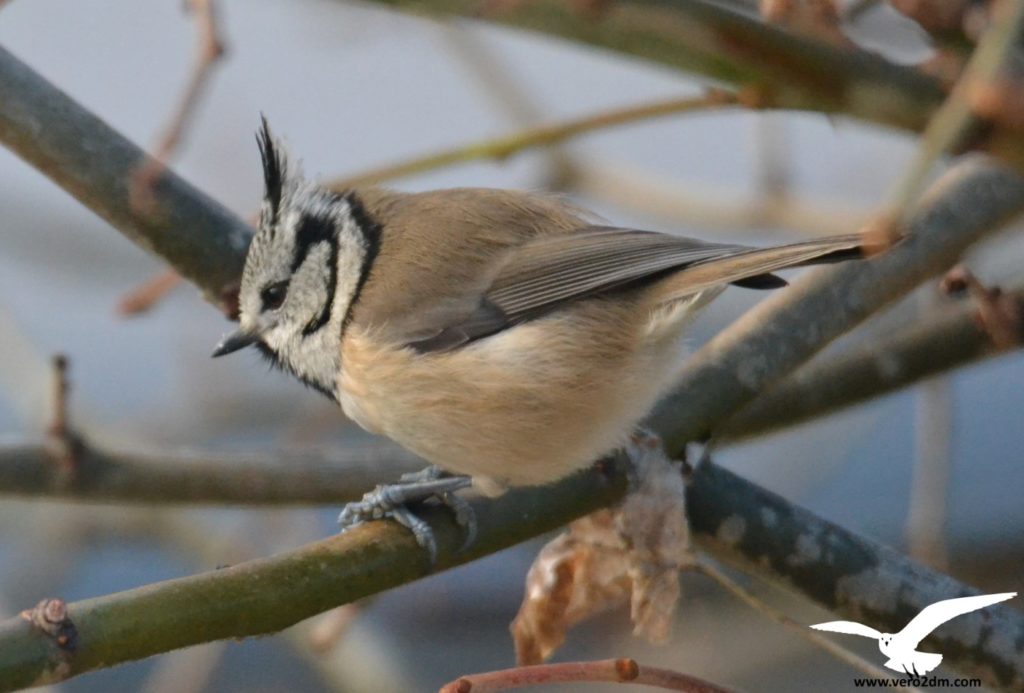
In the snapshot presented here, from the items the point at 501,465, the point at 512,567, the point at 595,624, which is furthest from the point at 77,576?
the point at 501,465

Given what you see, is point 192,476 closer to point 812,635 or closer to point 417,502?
point 417,502

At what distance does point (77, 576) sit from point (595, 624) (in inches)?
54.0

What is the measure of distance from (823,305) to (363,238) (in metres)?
0.72

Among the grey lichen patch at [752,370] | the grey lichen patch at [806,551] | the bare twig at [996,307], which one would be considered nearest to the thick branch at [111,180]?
the grey lichen patch at [752,370]

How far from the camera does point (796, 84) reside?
3.94ft

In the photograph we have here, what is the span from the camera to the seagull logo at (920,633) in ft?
4.54

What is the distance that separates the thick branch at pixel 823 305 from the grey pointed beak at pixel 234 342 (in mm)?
675

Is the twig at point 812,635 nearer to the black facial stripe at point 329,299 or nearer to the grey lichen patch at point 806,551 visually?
the grey lichen patch at point 806,551

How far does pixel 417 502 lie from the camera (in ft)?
4.83

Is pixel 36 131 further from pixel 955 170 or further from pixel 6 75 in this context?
pixel 955 170

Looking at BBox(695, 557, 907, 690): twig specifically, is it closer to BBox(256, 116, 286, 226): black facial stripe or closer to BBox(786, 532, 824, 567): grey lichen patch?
BBox(786, 532, 824, 567): grey lichen patch

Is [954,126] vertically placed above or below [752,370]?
above

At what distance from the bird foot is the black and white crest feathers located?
45 cm

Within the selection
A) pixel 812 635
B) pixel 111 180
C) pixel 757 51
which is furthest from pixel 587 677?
pixel 111 180
